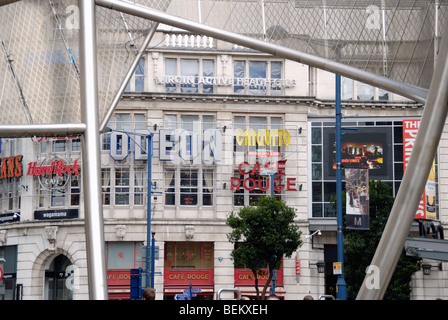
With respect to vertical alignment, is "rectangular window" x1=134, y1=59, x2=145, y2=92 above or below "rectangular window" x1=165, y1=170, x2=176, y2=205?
above

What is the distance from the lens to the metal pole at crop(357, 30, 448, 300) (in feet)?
20.5

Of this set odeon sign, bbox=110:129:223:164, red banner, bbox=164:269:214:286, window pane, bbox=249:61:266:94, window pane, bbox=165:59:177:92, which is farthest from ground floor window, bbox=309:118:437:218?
window pane, bbox=165:59:177:92

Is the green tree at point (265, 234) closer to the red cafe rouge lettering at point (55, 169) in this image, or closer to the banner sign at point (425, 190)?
the banner sign at point (425, 190)

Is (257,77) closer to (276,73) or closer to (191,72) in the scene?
(276,73)

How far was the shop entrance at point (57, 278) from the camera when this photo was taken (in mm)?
44938

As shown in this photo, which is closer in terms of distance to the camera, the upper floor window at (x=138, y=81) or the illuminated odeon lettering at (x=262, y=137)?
the illuminated odeon lettering at (x=262, y=137)

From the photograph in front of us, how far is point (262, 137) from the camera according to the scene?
4431 centimetres

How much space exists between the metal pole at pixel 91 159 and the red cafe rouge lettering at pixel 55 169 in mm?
37296

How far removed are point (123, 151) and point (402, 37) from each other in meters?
35.3

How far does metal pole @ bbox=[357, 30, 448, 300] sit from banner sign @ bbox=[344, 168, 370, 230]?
20165 millimetres

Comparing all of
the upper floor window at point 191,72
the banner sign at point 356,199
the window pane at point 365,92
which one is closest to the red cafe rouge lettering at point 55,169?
the upper floor window at point 191,72

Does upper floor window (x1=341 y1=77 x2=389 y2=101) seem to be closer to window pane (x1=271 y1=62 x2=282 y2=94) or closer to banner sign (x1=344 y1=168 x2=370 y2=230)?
window pane (x1=271 y1=62 x2=282 y2=94)

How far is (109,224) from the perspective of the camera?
43.5 m
